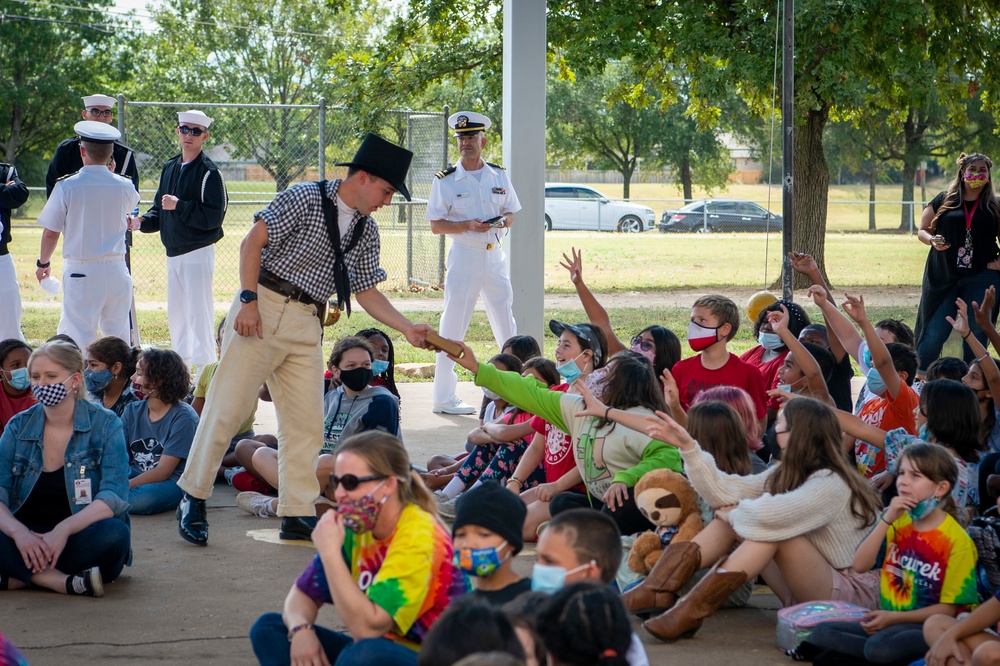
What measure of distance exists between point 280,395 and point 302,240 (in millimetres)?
814

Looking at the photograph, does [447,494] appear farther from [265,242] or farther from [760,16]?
[760,16]

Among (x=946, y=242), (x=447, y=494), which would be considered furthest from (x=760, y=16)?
(x=447, y=494)

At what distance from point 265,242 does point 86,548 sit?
5.40 ft

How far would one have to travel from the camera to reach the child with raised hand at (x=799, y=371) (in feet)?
19.4

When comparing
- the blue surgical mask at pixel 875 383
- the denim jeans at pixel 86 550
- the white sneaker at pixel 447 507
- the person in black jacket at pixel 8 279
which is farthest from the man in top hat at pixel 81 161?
the blue surgical mask at pixel 875 383

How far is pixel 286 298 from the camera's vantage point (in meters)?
5.82

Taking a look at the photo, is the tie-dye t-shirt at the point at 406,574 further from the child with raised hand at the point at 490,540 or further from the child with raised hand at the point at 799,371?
the child with raised hand at the point at 799,371

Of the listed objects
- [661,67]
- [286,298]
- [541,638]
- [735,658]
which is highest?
[661,67]

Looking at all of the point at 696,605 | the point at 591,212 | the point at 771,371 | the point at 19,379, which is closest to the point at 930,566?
Result: the point at 696,605

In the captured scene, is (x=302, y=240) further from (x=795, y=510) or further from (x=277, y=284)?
(x=795, y=510)

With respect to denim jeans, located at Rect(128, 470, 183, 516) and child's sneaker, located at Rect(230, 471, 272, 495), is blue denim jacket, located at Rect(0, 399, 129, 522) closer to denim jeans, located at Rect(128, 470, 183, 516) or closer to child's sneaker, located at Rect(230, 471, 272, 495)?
denim jeans, located at Rect(128, 470, 183, 516)

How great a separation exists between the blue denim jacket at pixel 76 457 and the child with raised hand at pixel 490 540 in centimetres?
232

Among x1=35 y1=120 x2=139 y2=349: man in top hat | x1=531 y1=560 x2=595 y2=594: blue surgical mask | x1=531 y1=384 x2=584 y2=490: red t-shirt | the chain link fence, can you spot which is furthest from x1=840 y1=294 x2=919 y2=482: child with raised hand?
the chain link fence

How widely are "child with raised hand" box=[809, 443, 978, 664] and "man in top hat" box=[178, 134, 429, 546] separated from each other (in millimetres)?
2410
